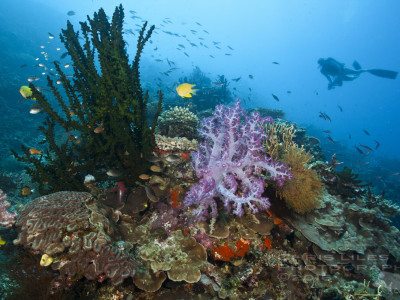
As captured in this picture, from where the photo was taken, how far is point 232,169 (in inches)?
144

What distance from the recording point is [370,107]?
12912 cm

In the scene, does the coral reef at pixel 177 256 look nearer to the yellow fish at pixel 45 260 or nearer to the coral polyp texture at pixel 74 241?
the coral polyp texture at pixel 74 241

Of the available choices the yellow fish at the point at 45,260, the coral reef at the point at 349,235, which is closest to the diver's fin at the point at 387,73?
the coral reef at the point at 349,235

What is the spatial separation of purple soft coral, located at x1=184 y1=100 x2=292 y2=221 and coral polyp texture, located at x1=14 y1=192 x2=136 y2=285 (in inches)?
52.6

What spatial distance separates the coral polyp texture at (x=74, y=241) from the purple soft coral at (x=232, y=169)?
1335 millimetres

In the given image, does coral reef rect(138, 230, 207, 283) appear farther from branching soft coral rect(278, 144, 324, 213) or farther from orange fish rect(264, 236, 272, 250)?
branching soft coral rect(278, 144, 324, 213)

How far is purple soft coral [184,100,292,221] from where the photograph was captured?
10.8ft

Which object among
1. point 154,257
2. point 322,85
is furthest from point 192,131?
point 322,85

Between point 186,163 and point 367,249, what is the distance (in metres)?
4.47

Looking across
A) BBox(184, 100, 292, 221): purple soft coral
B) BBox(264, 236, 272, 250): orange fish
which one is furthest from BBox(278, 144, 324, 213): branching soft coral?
BBox(264, 236, 272, 250): orange fish

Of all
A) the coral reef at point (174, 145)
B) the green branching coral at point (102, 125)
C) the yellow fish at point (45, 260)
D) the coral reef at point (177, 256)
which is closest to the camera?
the yellow fish at point (45, 260)

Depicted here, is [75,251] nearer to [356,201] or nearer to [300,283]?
[300,283]

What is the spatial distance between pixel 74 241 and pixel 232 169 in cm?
282

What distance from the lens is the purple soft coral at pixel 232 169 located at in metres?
3.28
